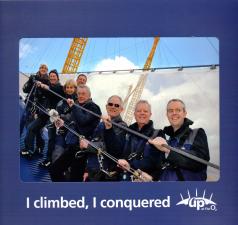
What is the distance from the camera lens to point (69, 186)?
11.1ft

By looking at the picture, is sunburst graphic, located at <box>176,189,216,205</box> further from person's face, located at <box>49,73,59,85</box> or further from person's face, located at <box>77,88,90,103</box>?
person's face, located at <box>49,73,59,85</box>

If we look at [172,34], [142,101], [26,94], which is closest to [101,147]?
[142,101]

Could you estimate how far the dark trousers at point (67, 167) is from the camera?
3400mm

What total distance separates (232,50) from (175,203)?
1167mm

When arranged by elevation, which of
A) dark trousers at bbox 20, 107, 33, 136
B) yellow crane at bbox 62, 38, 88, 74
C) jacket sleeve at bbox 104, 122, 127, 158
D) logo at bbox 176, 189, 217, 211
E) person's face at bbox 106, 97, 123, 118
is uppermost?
yellow crane at bbox 62, 38, 88, 74

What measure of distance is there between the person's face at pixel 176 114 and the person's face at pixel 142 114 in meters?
0.15

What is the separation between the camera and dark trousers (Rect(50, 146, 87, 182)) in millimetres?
3400

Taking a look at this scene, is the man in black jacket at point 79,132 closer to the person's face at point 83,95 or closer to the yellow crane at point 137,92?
the person's face at point 83,95

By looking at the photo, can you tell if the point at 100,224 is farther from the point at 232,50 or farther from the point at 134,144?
the point at 232,50

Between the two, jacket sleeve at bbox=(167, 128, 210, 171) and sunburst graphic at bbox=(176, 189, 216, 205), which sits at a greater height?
jacket sleeve at bbox=(167, 128, 210, 171)

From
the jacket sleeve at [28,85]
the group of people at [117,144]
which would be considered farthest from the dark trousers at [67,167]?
the jacket sleeve at [28,85]

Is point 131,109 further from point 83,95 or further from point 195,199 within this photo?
point 195,199

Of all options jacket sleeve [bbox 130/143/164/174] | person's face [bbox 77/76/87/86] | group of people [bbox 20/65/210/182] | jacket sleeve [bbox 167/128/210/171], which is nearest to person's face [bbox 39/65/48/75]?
group of people [bbox 20/65/210/182]

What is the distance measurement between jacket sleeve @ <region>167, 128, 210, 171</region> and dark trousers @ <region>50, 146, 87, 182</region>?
2.08ft
